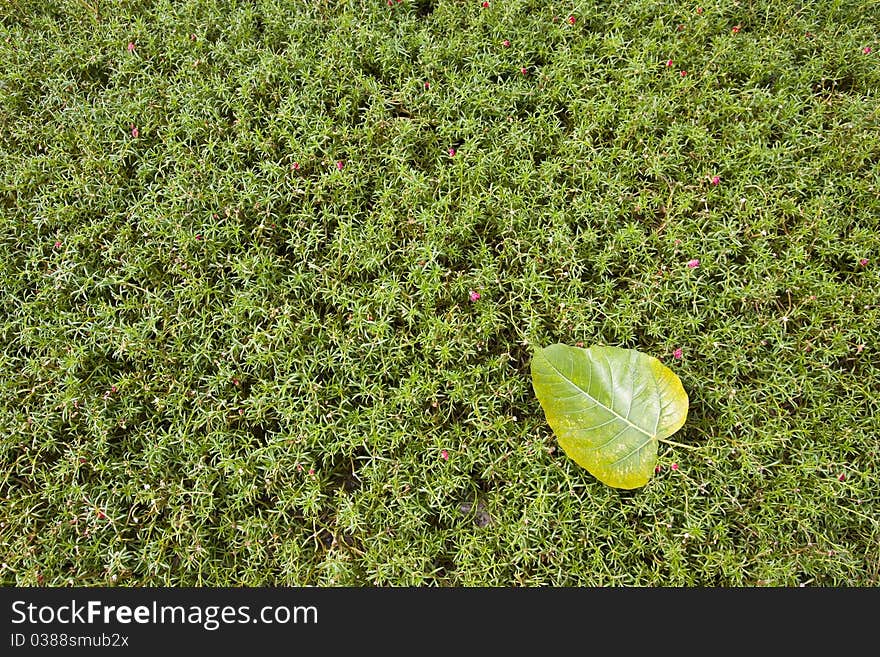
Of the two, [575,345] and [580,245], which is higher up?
[580,245]

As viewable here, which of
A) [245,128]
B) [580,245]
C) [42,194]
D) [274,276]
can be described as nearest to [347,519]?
[274,276]

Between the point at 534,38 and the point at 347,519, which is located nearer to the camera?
the point at 347,519

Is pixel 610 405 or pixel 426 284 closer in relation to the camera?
pixel 610 405

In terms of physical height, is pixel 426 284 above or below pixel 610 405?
above

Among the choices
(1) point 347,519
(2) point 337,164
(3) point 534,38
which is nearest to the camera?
(1) point 347,519

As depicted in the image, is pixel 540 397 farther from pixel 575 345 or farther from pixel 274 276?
pixel 274 276
